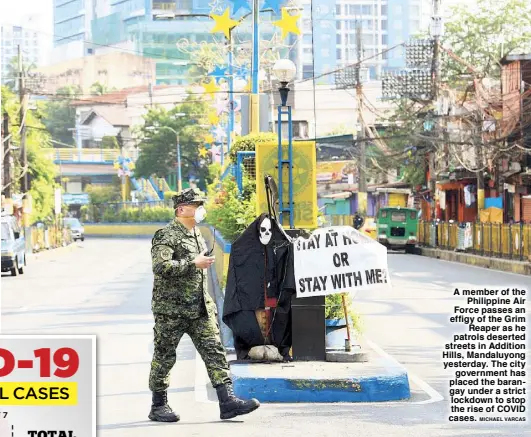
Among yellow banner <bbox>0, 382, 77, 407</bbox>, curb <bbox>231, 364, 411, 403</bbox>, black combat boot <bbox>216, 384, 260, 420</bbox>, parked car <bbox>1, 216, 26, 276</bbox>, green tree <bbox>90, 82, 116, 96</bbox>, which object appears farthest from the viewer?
green tree <bbox>90, 82, 116, 96</bbox>

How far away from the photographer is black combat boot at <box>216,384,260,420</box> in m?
11.3

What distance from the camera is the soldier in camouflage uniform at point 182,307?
36.3ft

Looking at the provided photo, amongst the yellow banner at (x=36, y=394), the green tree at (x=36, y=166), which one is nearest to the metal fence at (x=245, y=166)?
the yellow banner at (x=36, y=394)

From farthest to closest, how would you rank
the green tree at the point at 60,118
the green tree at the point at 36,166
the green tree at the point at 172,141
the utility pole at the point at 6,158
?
1. the green tree at the point at 60,118
2. the green tree at the point at 172,141
3. the green tree at the point at 36,166
4. the utility pole at the point at 6,158

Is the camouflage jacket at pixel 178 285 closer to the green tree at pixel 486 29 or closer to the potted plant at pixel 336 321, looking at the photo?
the potted plant at pixel 336 321

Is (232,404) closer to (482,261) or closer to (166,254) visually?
(166,254)

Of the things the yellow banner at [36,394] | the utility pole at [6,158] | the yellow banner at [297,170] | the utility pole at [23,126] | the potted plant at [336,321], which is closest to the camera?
the yellow banner at [36,394]

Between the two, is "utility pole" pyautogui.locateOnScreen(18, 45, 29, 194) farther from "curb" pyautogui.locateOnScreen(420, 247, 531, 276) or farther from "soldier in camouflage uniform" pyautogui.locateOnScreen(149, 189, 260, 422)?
"soldier in camouflage uniform" pyautogui.locateOnScreen(149, 189, 260, 422)

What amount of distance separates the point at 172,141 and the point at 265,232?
312ft

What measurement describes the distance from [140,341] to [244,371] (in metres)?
5.72

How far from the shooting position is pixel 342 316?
14.5m

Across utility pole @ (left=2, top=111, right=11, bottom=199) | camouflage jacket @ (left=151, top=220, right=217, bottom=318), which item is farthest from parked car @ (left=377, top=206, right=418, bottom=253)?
camouflage jacket @ (left=151, top=220, right=217, bottom=318)

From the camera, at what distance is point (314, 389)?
41.5 feet

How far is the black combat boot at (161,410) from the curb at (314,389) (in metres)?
1.37
